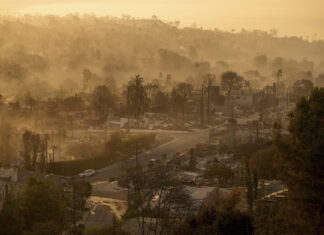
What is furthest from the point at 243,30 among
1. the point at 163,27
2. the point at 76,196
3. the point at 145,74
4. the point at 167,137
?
the point at 76,196

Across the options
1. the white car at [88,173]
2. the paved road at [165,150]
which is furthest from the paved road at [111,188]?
the white car at [88,173]

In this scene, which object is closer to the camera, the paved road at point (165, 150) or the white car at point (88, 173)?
the white car at point (88, 173)

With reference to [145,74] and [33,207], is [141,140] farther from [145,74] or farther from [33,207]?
[145,74]

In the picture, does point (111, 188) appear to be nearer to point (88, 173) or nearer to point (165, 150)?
point (88, 173)

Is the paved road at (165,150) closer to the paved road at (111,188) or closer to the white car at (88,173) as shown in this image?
the paved road at (111,188)

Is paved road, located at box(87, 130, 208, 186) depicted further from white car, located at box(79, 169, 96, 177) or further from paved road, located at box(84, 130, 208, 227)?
white car, located at box(79, 169, 96, 177)

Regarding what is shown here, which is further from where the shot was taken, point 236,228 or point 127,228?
point 127,228

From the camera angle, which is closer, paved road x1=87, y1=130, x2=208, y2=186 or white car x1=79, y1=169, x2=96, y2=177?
white car x1=79, y1=169, x2=96, y2=177

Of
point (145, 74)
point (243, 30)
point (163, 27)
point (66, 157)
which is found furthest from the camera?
point (243, 30)

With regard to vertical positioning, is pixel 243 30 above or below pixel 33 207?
above

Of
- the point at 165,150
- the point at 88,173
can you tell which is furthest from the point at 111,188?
the point at 165,150

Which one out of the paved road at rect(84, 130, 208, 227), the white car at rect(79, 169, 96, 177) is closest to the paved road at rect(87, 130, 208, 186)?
the paved road at rect(84, 130, 208, 227)
